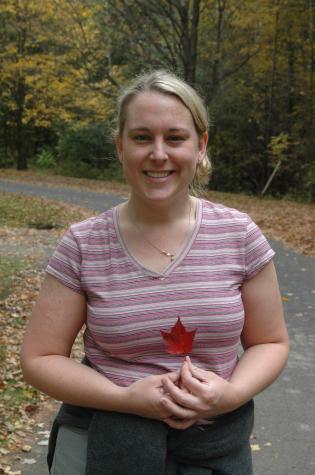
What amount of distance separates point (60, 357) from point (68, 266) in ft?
0.85

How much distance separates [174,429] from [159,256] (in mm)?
476

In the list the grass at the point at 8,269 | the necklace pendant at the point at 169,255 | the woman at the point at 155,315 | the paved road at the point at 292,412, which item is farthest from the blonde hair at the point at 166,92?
the grass at the point at 8,269

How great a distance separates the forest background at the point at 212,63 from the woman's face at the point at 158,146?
2052 cm

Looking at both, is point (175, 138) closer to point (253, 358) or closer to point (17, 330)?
point (253, 358)

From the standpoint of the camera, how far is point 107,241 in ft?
6.73

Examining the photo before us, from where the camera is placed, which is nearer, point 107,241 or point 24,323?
point 107,241

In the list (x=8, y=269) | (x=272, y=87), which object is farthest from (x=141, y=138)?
(x=272, y=87)

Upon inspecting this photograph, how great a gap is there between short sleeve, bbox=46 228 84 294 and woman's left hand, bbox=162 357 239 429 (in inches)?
15.7

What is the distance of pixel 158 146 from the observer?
1979mm

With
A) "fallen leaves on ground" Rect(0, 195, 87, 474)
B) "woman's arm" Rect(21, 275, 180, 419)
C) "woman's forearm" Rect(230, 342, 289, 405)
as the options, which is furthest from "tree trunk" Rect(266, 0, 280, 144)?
"woman's arm" Rect(21, 275, 180, 419)

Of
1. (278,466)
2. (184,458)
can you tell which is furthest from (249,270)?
(278,466)

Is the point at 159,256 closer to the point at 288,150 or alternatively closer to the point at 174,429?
the point at 174,429

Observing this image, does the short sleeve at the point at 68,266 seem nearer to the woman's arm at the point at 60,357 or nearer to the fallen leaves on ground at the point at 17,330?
the woman's arm at the point at 60,357

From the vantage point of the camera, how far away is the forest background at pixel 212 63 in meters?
23.5
